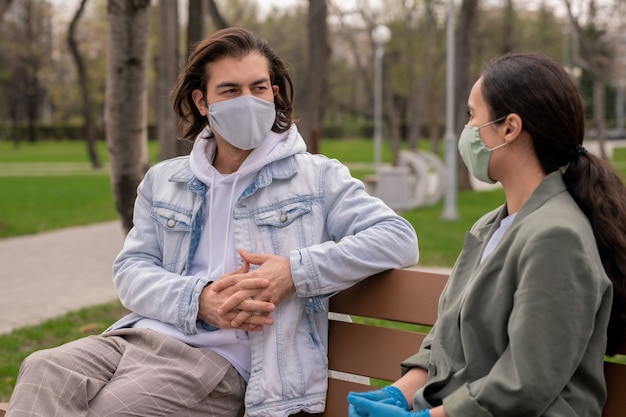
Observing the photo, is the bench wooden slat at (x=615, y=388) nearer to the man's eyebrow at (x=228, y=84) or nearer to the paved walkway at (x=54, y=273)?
the man's eyebrow at (x=228, y=84)

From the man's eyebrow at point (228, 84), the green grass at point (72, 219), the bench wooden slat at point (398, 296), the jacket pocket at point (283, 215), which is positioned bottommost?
the green grass at point (72, 219)

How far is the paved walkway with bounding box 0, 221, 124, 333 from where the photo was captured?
806 cm

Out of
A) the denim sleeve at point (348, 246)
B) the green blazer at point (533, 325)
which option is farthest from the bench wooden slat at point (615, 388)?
the denim sleeve at point (348, 246)

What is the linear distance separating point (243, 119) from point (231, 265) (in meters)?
0.48

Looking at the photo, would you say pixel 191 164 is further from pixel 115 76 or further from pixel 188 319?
pixel 115 76

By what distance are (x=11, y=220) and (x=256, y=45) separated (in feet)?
43.4

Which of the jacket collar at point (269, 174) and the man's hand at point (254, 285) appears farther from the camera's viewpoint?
the jacket collar at point (269, 174)

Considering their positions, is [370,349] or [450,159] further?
[450,159]

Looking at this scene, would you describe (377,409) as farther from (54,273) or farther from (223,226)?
(54,273)

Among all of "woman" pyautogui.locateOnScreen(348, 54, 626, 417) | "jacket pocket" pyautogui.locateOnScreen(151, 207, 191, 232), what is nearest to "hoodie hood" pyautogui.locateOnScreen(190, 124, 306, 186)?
"jacket pocket" pyautogui.locateOnScreen(151, 207, 191, 232)

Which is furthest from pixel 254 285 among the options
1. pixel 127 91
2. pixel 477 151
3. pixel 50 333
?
pixel 50 333

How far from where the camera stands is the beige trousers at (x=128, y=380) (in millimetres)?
2738

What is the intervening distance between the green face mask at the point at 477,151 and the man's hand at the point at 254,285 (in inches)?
28.9

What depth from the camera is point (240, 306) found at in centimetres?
285
